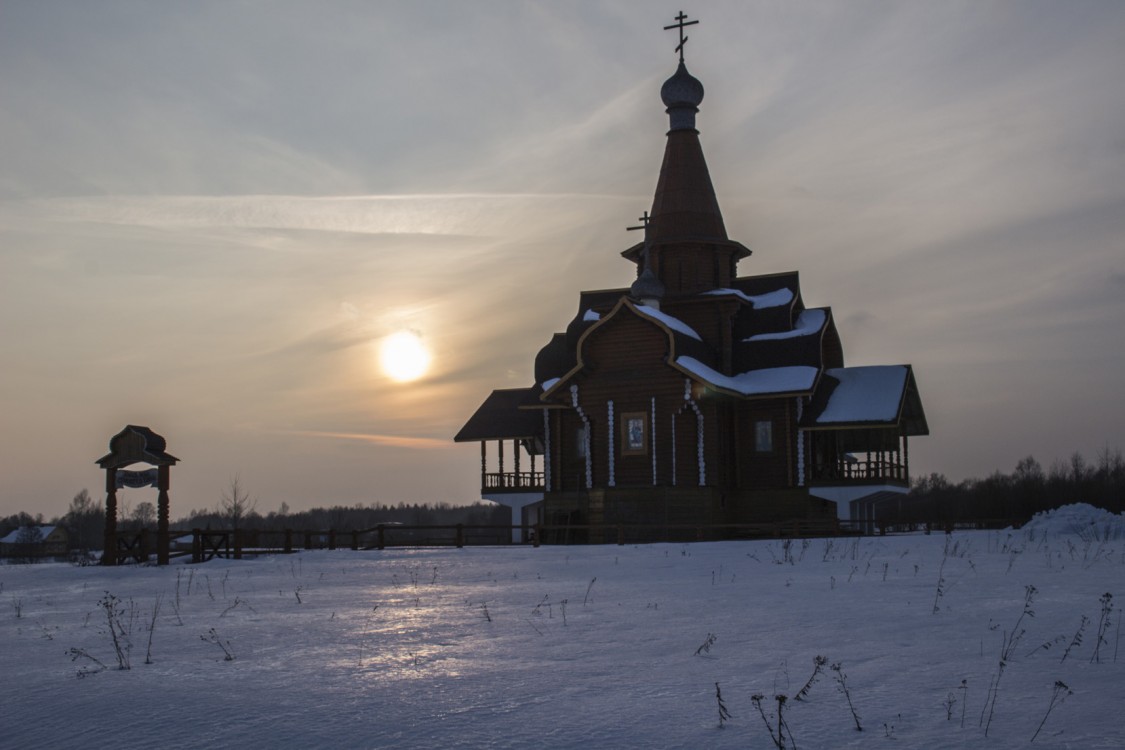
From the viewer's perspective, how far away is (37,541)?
3469 inches

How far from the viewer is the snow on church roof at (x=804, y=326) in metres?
38.8

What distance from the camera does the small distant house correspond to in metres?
79.7

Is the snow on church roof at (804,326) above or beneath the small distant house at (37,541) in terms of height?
above

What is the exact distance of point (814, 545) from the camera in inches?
1004

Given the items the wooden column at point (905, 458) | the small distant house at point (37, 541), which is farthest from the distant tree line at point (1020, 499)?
the small distant house at point (37, 541)

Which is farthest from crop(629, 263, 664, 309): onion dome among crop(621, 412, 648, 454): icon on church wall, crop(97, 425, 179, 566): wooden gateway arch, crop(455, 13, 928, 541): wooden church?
crop(97, 425, 179, 566): wooden gateway arch

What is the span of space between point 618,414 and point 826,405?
707cm

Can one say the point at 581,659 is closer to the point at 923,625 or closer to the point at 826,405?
the point at 923,625

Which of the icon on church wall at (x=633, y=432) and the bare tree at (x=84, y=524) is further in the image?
the bare tree at (x=84, y=524)

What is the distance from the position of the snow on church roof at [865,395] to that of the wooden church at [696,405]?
0.07m

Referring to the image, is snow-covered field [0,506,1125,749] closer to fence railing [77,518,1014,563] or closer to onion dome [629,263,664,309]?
fence railing [77,518,1014,563]

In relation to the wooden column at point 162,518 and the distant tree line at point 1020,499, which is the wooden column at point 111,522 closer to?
the wooden column at point 162,518

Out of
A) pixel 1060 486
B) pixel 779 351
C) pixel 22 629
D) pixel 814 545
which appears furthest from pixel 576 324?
pixel 1060 486

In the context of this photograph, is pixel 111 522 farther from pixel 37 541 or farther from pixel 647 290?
pixel 37 541
